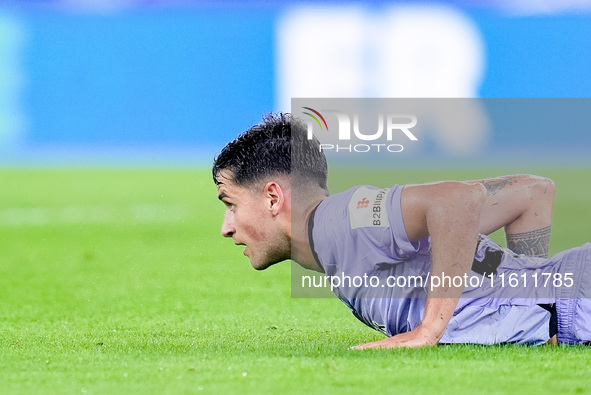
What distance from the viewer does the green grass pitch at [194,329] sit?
9.27 ft

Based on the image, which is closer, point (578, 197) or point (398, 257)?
point (398, 257)

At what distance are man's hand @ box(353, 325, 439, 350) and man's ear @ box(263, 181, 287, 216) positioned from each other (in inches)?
25.7

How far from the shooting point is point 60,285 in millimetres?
6695

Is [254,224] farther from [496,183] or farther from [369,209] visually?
[496,183]

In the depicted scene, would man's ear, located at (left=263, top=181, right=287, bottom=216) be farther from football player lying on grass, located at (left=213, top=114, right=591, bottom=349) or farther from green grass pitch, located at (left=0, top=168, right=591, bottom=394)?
green grass pitch, located at (left=0, top=168, right=591, bottom=394)

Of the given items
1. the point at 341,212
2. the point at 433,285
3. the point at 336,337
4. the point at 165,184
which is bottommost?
the point at 165,184

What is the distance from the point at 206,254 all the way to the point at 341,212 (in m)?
5.22

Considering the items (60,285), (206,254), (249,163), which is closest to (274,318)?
(249,163)

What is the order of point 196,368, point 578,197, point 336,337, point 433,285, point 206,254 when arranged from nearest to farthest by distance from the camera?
point 196,368
point 433,285
point 336,337
point 206,254
point 578,197

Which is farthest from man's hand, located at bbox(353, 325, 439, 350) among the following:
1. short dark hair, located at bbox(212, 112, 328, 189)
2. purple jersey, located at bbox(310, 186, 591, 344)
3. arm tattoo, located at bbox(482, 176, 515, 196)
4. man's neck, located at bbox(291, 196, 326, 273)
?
arm tattoo, located at bbox(482, 176, 515, 196)

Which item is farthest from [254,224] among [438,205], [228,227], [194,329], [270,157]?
[194,329]

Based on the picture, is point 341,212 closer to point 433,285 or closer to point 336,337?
point 433,285

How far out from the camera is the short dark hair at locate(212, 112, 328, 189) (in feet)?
12.4

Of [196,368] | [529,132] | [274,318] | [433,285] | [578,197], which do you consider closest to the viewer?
[196,368]
